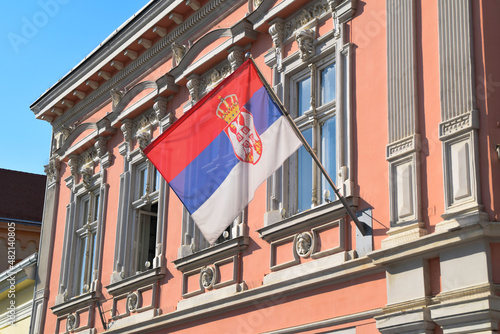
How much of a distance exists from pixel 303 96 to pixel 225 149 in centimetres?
192

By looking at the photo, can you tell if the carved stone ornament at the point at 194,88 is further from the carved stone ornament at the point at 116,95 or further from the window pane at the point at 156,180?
the carved stone ornament at the point at 116,95

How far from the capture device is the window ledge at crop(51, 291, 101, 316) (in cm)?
1598

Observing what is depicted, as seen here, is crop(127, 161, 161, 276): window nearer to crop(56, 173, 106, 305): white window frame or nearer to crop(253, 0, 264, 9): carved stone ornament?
crop(56, 173, 106, 305): white window frame

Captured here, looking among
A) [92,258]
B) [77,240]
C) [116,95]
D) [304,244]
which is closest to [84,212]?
[77,240]

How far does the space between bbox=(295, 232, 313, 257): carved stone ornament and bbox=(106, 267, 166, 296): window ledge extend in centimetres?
376

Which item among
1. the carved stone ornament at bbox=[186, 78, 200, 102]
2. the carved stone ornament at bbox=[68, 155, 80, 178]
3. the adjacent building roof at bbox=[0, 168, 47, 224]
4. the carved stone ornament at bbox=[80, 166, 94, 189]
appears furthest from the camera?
the adjacent building roof at bbox=[0, 168, 47, 224]

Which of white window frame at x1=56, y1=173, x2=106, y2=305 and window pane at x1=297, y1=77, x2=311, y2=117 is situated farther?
white window frame at x1=56, y1=173, x2=106, y2=305

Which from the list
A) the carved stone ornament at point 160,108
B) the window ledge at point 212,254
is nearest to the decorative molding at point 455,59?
the window ledge at point 212,254

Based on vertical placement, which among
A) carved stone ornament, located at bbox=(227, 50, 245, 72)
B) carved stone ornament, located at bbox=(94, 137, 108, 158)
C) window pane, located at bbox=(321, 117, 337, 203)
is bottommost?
window pane, located at bbox=(321, 117, 337, 203)

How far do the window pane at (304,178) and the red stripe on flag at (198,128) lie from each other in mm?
1458

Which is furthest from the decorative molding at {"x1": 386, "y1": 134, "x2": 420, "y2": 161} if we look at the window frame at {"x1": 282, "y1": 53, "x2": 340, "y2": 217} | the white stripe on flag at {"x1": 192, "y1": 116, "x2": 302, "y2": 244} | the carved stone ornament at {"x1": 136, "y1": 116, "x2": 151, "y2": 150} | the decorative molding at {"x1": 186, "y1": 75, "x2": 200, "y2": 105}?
the carved stone ornament at {"x1": 136, "y1": 116, "x2": 151, "y2": 150}

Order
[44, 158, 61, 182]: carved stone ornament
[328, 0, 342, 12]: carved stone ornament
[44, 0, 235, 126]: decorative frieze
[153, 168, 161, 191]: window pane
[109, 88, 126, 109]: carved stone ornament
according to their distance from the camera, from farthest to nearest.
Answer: [44, 158, 61, 182]: carved stone ornament
[109, 88, 126, 109]: carved stone ornament
[153, 168, 161, 191]: window pane
[44, 0, 235, 126]: decorative frieze
[328, 0, 342, 12]: carved stone ornament

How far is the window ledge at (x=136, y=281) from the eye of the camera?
46.6ft

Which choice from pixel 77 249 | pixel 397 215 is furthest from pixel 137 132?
pixel 397 215
